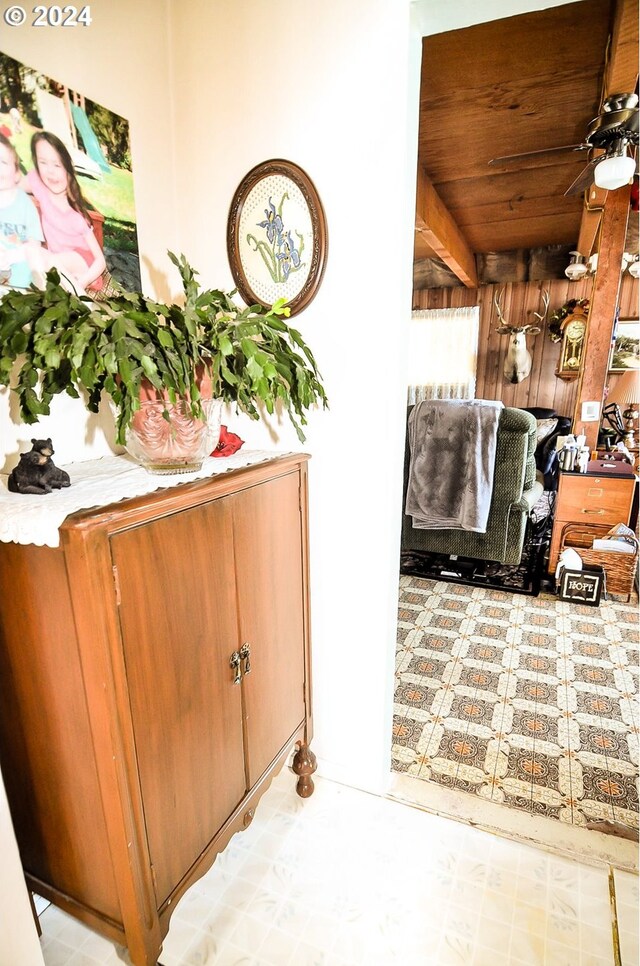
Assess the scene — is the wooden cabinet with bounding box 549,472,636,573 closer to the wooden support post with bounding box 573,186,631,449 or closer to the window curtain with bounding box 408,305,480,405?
the wooden support post with bounding box 573,186,631,449

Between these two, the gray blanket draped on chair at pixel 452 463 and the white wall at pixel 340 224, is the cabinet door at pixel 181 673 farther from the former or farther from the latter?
the gray blanket draped on chair at pixel 452 463

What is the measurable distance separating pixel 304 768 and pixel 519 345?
5.29m

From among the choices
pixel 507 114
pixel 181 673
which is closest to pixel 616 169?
pixel 507 114

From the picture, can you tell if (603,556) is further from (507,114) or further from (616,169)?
(507,114)

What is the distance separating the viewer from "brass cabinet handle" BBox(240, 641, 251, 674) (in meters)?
1.08

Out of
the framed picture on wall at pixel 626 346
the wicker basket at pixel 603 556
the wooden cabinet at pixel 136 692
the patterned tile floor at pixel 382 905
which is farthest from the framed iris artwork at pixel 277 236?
the framed picture on wall at pixel 626 346

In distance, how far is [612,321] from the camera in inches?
131

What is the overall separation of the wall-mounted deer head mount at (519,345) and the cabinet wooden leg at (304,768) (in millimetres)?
5162

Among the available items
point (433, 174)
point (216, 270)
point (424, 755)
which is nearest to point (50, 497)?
point (216, 270)

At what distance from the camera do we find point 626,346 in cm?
486

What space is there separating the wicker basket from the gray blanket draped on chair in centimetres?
61

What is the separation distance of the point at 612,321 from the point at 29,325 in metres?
3.70

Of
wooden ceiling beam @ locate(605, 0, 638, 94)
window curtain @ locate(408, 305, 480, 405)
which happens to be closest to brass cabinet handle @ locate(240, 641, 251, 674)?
wooden ceiling beam @ locate(605, 0, 638, 94)

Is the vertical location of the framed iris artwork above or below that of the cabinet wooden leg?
above
